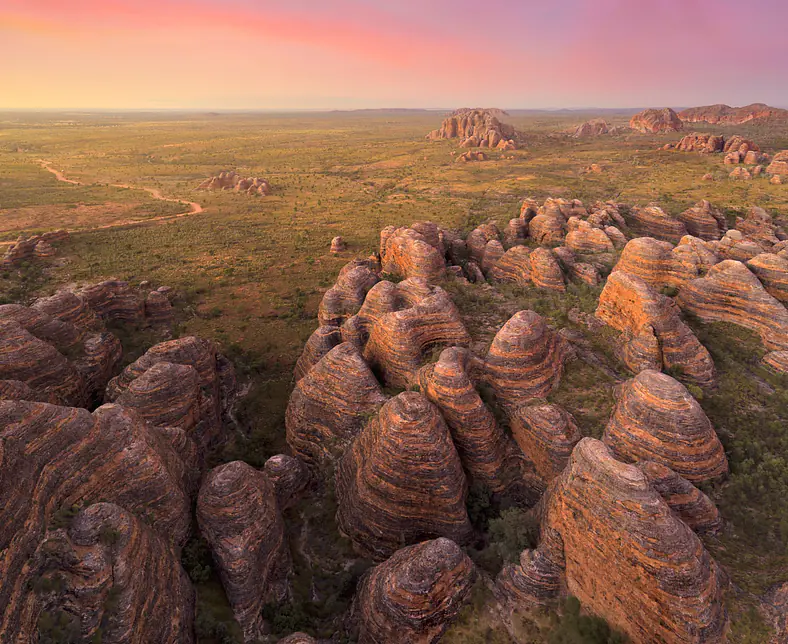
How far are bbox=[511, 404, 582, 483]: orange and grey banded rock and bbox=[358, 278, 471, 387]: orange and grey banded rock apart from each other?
7.72m

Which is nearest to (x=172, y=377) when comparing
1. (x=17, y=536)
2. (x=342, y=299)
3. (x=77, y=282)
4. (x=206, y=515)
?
(x=206, y=515)

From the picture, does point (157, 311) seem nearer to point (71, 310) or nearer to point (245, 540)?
point (71, 310)

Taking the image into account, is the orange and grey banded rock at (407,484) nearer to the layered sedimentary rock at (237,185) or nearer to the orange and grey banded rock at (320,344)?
the orange and grey banded rock at (320,344)

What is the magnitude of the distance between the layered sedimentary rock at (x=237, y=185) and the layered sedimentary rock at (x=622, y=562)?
118 metres

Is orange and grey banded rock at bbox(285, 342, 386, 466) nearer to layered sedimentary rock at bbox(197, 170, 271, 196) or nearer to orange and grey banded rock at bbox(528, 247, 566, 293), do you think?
orange and grey banded rock at bbox(528, 247, 566, 293)

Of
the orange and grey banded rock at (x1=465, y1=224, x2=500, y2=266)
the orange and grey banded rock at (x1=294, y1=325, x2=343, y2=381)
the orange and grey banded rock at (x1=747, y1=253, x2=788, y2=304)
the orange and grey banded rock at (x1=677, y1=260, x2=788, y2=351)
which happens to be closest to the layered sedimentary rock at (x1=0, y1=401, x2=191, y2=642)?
the orange and grey banded rock at (x1=294, y1=325, x2=343, y2=381)

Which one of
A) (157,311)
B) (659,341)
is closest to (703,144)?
(659,341)

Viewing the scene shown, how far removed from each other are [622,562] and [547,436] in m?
7.97

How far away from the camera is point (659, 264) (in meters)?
36.5

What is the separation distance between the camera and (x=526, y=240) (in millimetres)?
56281

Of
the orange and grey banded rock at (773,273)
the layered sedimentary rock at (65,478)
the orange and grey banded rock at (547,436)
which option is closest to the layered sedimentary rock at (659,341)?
the orange and grey banded rock at (547,436)

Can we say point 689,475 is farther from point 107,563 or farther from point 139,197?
point 139,197

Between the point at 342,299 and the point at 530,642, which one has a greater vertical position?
the point at 342,299

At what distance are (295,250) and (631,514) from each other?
68.9 m
